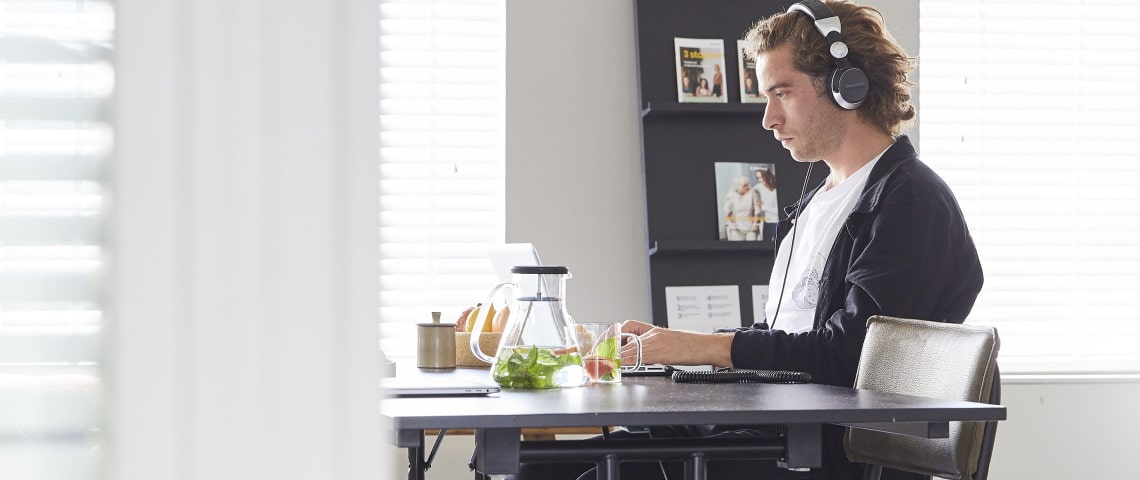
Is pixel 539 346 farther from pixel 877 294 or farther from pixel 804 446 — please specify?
pixel 877 294

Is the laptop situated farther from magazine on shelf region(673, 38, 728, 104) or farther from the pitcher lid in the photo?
magazine on shelf region(673, 38, 728, 104)

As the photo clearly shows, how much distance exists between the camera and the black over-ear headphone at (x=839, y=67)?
2.17 m

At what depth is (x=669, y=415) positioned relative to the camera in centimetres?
108


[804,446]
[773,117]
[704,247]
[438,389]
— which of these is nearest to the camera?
[804,446]

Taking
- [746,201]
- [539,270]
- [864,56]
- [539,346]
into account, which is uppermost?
[864,56]

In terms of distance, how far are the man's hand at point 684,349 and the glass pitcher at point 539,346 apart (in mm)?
330

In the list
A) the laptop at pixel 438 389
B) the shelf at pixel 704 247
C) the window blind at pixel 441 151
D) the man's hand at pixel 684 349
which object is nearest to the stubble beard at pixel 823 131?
the man's hand at pixel 684 349

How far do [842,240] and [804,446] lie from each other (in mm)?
782

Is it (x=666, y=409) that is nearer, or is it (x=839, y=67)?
(x=666, y=409)

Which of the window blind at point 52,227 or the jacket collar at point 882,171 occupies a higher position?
the jacket collar at point 882,171

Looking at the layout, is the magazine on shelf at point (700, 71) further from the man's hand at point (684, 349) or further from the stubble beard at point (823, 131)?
the man's hand at point (684, 349)

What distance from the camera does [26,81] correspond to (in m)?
0.34

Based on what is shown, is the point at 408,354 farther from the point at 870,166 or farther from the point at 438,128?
the point at 870,166

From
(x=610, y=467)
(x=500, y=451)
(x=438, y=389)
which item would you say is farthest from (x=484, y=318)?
(x=500, y=451)
